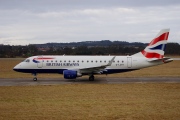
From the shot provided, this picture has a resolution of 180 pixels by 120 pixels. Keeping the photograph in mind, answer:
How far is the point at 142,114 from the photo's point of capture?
46.7 ft

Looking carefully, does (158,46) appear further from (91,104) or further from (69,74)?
(91,104)

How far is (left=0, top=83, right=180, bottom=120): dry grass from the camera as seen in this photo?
14016mm

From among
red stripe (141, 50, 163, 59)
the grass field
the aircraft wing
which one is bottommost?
the grass field

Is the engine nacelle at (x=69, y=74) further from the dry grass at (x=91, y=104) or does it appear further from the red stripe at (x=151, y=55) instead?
the red stripe at (x=151, y=55)

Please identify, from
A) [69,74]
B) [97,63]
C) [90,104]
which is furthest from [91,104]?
[97,63]

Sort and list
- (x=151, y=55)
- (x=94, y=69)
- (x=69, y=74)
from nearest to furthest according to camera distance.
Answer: (x=69, y=74)
(x=94, y=69)
(x=151, y=55)

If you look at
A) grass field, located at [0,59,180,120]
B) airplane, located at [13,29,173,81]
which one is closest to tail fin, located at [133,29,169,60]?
airplane, located at [13,29,173,81]

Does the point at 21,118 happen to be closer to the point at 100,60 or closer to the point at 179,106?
the point at 179,106

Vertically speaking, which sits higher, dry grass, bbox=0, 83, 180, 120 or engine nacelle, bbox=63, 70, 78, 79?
engine nacelle, bbox=63, 70, 78, 79

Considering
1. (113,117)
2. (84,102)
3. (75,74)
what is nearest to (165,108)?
(113,117)

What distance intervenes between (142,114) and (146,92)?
734 cm

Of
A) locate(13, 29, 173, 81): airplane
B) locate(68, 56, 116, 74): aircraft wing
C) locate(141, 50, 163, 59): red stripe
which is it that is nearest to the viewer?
locate(68, 56, 116, 74): aircraft wing

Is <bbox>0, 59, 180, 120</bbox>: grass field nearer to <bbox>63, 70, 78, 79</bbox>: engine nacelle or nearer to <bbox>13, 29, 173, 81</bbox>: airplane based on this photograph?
<bbox>63, 70, 78, 79</bbox>: engine nacelle

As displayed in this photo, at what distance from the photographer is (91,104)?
16.8m
